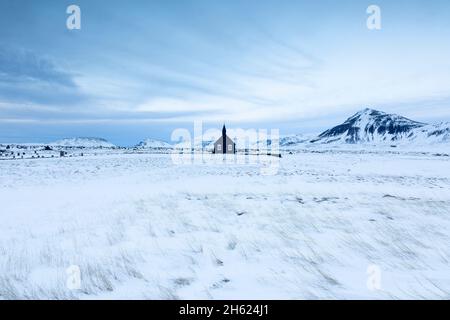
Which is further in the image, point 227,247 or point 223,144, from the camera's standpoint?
point 223,144

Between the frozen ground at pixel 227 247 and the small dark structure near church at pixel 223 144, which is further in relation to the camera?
the small dark structure near church at pixel 223 144

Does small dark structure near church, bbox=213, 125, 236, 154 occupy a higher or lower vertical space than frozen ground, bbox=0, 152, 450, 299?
higher

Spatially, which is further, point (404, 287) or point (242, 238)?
point (242, 238)

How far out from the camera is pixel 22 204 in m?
9.70

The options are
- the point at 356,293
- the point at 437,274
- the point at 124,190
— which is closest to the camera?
the point at 356,293

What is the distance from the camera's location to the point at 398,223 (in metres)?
7.39

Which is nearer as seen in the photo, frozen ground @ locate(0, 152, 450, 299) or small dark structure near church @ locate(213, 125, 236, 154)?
frozen ground @ locate(0, 152, 450, 299)

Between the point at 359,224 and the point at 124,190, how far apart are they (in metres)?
9.56

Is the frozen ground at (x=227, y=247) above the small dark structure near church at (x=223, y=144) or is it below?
below

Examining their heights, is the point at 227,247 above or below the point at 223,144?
below
